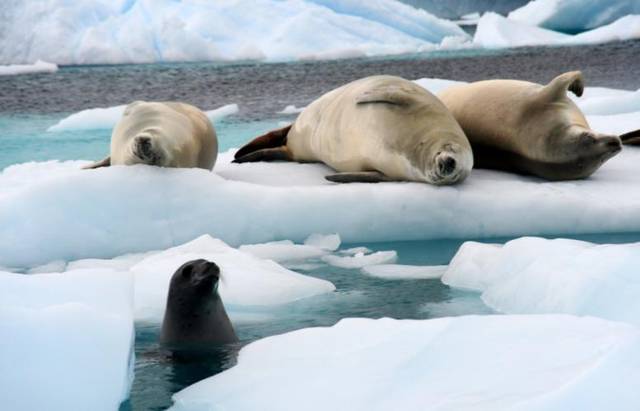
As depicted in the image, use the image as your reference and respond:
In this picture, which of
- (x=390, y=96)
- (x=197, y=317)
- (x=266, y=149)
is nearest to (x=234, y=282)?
(x=197, y=317)

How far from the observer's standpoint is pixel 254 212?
4.83 meters

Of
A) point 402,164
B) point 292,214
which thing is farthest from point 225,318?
point 402,164

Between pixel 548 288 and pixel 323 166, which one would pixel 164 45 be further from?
pixel 548 288

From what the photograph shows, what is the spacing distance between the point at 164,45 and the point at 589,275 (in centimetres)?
1673

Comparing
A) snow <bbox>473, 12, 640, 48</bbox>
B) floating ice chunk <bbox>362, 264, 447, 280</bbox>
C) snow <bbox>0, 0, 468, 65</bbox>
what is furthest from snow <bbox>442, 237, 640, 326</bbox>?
snow <bbox>473, 12, 640, 48</bbox>

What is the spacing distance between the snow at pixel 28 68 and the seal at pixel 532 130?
1378cm

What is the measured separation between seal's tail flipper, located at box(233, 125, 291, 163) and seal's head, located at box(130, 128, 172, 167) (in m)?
1.29

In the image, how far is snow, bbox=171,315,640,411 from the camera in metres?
1.96

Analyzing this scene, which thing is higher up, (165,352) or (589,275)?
(589,275)

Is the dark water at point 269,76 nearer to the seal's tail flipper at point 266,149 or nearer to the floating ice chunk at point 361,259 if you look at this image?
the seal's tail flipper at point 266,149

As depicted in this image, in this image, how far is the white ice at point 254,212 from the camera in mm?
4672

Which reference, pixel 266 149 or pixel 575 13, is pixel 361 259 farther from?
pixel 575 13

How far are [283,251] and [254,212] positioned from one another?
397mm

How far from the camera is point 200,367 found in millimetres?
2965
